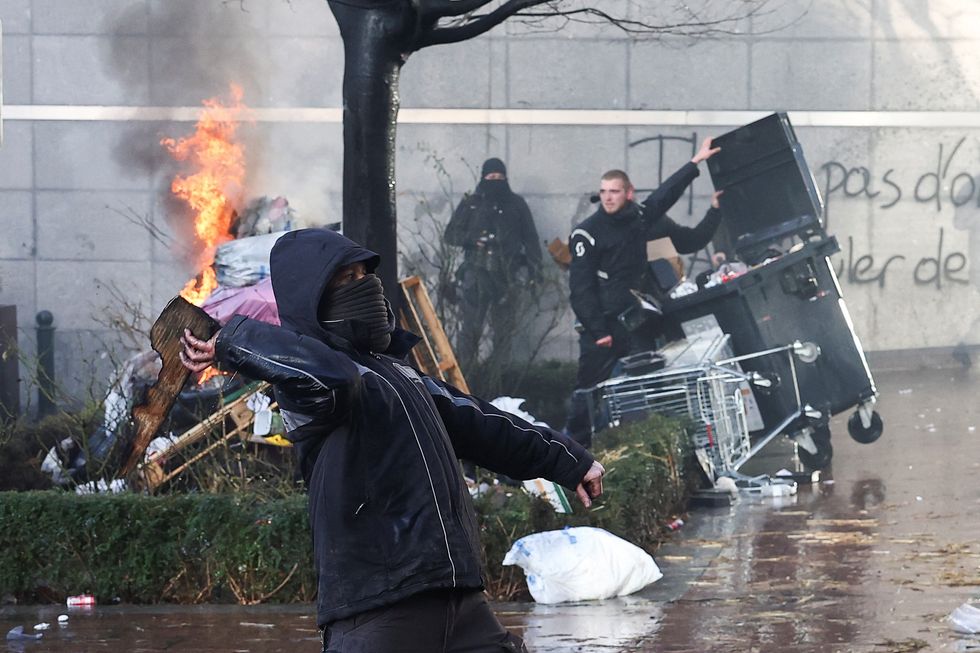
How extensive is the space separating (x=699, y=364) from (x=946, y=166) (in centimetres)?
701

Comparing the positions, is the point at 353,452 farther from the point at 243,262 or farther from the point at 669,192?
the point at 669,192

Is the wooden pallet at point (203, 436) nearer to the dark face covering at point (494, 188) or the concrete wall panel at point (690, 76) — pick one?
the dark face covering at point (494, 188)

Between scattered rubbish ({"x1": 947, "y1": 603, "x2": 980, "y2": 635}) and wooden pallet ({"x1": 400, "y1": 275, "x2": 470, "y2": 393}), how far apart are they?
4.46m

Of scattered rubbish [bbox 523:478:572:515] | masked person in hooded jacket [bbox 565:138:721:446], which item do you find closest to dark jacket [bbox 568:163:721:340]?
masked person in hooded jacket [bbox 565:138:721:446]

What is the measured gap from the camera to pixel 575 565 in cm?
651

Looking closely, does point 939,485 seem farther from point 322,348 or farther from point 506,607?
point 322,348

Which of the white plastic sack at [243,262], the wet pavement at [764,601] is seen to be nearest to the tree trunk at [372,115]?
the white plastic sack at [243,262]

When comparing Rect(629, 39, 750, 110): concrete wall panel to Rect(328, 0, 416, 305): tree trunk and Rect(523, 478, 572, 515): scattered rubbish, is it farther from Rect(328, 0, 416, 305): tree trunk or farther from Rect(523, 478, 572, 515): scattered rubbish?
Rect(523, 478, 572, 515): scattered rubbish

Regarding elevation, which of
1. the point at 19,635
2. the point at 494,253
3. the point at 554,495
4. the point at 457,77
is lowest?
the point at 19,635

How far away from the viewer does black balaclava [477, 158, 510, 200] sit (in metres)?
14.6

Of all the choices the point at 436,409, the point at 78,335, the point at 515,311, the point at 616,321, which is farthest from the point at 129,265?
the point at 436,409

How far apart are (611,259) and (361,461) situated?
339 inches

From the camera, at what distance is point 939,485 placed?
9.52 m

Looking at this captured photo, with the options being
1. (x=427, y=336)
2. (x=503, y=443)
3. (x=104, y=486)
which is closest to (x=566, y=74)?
(x=427, y=336)
